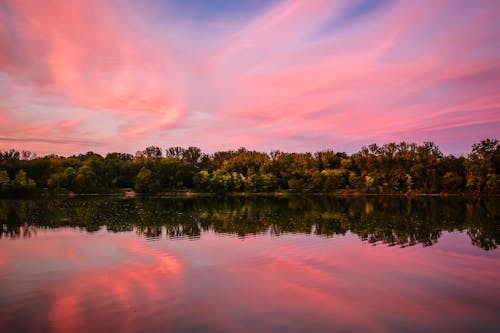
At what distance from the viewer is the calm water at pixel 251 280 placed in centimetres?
1214

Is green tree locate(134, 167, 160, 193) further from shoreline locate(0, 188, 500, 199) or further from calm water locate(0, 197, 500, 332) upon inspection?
calm water locate(0, 197, 500, 332)

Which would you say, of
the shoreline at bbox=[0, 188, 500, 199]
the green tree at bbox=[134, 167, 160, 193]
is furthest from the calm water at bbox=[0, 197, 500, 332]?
the green tree at bbox=[134, 167, 160, 193]

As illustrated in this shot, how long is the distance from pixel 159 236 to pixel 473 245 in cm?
2091

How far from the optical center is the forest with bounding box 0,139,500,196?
95.8m

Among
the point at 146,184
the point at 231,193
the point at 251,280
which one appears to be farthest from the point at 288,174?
the point at 251,280

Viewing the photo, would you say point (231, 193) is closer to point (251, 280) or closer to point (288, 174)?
point (288, 174)

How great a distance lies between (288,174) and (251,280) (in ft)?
346

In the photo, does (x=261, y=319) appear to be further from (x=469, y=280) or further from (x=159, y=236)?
(x=159, y=236)

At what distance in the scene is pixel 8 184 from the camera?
94.7 metres

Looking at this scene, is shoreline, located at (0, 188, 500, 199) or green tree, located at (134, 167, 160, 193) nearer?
shoreline, located at (0, 188, 500, 199)

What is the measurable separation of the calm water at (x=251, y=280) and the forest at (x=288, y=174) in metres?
72.2

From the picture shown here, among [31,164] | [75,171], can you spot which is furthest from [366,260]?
[31,164]

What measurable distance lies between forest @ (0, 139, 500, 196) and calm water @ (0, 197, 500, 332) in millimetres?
72240

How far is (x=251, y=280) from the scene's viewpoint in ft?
55.8
